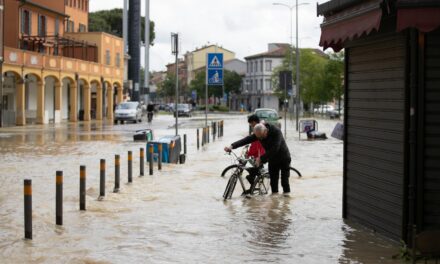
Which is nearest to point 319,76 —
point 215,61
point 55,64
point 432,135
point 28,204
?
point 55,64

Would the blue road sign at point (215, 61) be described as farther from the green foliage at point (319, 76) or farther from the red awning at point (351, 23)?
the green foliage at point (319, 76)

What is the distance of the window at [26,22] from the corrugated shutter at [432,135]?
5290 centimetres

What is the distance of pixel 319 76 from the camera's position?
91.8 metres

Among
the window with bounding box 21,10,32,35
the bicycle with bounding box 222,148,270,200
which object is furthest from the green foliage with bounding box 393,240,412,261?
the window with bounding box 21,10,32,35

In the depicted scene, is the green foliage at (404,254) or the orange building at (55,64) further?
the orange building at (55,64)

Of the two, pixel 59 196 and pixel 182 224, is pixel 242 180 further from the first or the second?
pixel 59 196

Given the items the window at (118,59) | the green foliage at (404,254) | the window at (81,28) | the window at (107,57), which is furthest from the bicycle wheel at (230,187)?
the window at (81,28)

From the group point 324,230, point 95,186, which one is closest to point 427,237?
point 324,230

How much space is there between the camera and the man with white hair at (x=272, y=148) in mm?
14375

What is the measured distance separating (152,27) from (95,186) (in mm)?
101108

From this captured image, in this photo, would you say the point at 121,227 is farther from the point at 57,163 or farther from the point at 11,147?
the point at 11,147

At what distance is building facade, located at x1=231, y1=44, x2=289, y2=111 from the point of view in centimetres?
14088

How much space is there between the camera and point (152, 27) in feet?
381

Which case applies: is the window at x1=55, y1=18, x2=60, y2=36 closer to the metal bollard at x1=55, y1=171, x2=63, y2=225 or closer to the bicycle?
the bicycle
